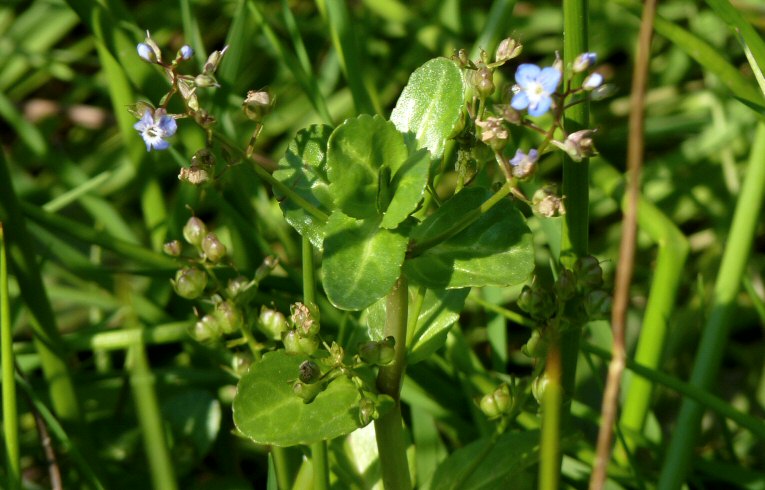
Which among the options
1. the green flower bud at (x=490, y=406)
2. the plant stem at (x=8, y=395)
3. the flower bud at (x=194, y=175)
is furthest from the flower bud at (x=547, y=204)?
→ the plant stem at (x=8, y=395)

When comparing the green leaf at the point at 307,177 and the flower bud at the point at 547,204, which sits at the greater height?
the flower bud at the point at 547,204

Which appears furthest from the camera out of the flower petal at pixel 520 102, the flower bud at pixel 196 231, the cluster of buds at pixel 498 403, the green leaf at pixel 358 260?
the flower bud at pixel 196 231

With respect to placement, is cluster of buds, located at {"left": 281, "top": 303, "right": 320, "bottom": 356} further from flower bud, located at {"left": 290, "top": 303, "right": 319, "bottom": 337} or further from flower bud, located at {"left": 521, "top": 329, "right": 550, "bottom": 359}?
flower bud, located at {"left": 521, "top": 329, "right": 550, "bottom": 359}

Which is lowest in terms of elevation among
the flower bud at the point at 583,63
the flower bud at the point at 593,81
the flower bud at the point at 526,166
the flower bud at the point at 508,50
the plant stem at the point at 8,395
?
the plant stem at the point at 8,395

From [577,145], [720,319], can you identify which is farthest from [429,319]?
[720,319]

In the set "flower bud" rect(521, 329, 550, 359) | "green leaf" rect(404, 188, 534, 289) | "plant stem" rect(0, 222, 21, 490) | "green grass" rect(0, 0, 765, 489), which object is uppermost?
"green leaf" rect(404, 188, 534, 289)

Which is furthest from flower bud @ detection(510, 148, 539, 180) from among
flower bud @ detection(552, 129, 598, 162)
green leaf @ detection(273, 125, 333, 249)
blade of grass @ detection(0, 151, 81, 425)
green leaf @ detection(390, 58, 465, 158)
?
blade of grass @ detection(0, 151, 81, 425)

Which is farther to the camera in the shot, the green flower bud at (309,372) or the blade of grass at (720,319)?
the blade of grass at (720,319)

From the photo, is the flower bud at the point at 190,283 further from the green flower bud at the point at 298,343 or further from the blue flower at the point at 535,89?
the blue flower at the point at 535,89
